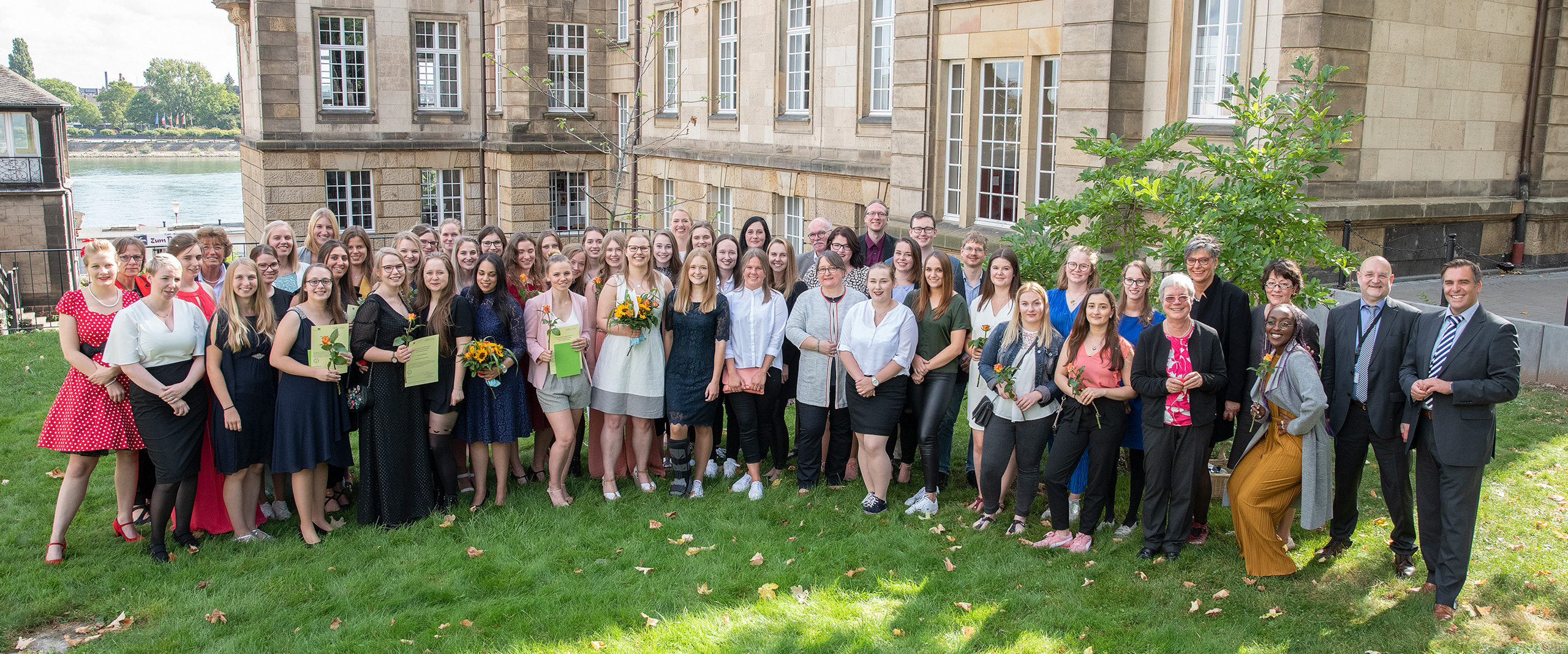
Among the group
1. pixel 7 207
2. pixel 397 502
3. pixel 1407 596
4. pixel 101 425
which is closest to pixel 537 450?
pixel 397 502

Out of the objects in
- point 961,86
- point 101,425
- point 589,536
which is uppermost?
point 961,86

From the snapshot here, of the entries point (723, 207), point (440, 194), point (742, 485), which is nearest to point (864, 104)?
point (723, 207)

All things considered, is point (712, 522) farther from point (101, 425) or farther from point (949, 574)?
point (101, 425)

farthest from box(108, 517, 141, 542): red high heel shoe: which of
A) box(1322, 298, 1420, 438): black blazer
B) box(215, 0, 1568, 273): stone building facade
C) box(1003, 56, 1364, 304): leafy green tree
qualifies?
box(1322, 298, 1420, 438): black blazer

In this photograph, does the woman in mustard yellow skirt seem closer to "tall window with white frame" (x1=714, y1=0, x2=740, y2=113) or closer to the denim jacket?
the denim jacket

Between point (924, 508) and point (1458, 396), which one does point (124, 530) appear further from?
point (1458, 396)

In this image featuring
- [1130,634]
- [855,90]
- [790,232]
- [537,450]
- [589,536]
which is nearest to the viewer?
[1130,634]

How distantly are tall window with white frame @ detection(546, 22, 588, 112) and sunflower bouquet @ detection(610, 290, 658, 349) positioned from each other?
21.1 meters

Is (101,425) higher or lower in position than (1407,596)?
higher

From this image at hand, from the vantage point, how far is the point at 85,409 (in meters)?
6.34

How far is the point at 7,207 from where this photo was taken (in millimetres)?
37125

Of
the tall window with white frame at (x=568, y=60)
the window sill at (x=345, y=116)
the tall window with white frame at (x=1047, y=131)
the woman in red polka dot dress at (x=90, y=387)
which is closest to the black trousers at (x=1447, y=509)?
the woman in red polka dot dress at (x=90, y=387)

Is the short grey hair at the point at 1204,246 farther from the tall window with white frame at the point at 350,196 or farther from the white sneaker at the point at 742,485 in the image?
the tall window with white frame at the point at 350,196

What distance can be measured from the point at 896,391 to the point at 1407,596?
3.25 meters
